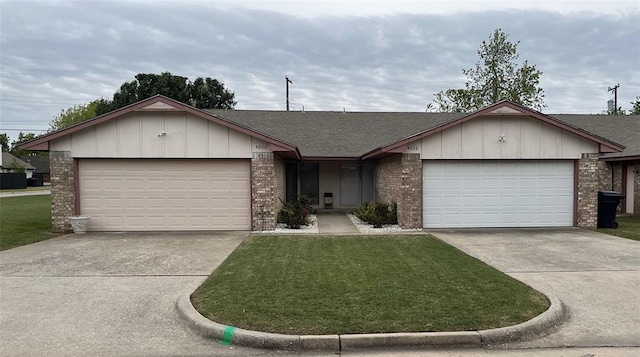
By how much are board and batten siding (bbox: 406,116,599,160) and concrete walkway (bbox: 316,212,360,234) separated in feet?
9.84

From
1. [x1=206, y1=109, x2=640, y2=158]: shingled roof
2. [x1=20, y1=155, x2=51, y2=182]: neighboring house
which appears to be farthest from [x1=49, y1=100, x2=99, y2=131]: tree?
[x1=206, y1=109, x2=640, y2=158]: shingled roof

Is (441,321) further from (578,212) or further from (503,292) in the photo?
(578,212)

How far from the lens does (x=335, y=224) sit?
1440cm

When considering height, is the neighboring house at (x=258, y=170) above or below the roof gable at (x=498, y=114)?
below

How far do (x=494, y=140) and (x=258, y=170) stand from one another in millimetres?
7086

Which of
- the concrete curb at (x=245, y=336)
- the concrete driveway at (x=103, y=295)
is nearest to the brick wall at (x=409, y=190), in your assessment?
the concrete driveway at (x=103, y=295)

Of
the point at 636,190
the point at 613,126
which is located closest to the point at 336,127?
the point at 636,190

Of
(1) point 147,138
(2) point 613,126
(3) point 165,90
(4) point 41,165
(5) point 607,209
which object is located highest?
(3) point 165,90

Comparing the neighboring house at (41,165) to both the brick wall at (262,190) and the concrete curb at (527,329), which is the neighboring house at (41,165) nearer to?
the brick wall at (262,190)

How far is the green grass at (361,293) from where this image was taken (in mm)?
4992

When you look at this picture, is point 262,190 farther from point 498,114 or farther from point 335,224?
point 498,114

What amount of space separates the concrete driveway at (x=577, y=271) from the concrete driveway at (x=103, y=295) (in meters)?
3.90

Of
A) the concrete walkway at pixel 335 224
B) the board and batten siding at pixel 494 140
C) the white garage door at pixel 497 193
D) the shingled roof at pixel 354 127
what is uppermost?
the shingled roof at pixel 354 127

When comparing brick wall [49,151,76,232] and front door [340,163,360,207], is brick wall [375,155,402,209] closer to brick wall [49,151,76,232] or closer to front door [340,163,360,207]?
front door [340,163,360,207]
